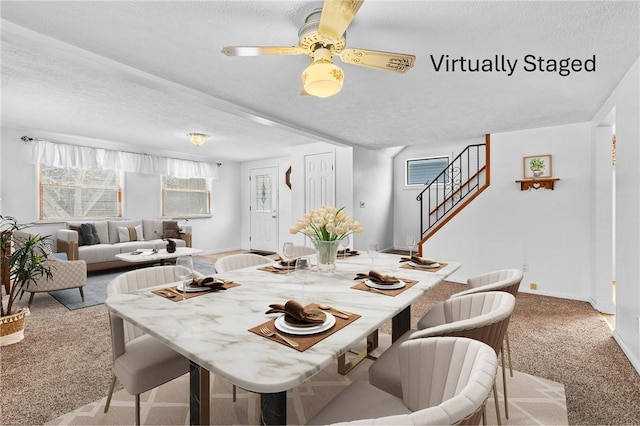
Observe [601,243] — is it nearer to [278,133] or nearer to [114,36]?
[278,133]

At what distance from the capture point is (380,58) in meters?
1.85

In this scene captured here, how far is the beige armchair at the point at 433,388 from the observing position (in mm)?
623

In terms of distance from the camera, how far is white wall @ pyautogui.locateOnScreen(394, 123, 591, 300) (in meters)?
3.96

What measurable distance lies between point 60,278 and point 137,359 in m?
2.93

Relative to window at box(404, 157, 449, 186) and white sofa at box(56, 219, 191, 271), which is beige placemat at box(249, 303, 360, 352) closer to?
white sofa at box(56, 219, 191, 271)

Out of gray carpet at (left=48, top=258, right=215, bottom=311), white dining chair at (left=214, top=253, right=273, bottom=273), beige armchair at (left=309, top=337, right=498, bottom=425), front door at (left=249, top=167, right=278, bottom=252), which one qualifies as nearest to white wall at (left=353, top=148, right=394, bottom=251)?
front door at (left=249, top=167, right=278, bottom=252)

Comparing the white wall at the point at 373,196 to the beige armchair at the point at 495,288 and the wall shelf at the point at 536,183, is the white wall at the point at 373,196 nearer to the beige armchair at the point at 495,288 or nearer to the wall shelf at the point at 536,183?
the wall shelf at the point at 536,183

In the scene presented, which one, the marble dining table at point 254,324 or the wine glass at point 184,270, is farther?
the wine glass at point 184,270

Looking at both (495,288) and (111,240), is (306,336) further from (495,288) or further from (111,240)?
(111,240)

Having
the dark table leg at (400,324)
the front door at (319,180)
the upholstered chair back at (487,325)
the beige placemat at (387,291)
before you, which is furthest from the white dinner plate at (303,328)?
the front door at (319,180)

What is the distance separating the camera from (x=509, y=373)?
2.21 metres

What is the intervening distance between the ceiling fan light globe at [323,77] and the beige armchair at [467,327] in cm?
139

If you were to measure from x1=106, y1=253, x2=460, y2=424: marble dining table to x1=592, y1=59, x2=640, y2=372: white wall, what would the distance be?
161cm

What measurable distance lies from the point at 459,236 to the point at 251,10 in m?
4.22
